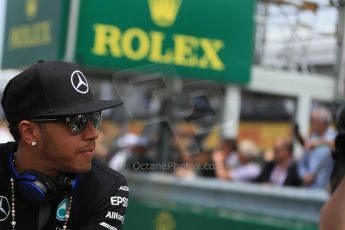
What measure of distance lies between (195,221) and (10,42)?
313cm

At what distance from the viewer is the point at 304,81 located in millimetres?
10461

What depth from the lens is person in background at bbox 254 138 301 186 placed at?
7.14 meters

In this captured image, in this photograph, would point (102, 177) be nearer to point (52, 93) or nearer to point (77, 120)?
point (77, 120)

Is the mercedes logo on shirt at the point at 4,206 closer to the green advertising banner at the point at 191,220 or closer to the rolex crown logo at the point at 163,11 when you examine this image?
the green advertising banner at the point at 191,220

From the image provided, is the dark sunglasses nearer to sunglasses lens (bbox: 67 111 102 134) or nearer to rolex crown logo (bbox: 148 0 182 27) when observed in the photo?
sunglasses lens (bbox: 67 111 102 134)

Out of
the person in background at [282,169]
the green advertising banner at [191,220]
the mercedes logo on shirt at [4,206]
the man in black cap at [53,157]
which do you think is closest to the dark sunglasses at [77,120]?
the man in black cap at [53,157]

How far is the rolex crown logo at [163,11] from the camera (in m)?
7.37

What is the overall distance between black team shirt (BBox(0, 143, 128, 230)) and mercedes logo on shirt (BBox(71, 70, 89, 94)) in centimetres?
31

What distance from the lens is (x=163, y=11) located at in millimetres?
7398

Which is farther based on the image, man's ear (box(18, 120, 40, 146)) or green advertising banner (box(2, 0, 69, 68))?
green advertising banner (box(2, 0, 69, 68))

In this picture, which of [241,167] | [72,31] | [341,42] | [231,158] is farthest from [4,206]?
[341,42]

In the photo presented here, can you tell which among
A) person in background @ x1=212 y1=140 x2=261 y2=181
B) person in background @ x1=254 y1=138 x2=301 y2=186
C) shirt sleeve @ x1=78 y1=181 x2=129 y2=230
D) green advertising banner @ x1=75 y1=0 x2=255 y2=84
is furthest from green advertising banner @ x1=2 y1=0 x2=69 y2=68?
shirt sleeve @ x1=78 y1=181 x2=129 y2=230

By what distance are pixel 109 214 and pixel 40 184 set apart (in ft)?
0.87

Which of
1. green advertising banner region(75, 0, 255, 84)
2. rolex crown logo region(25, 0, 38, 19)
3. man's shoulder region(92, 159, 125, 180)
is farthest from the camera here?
rolex crown logo region(25, 0, 38, 19)
